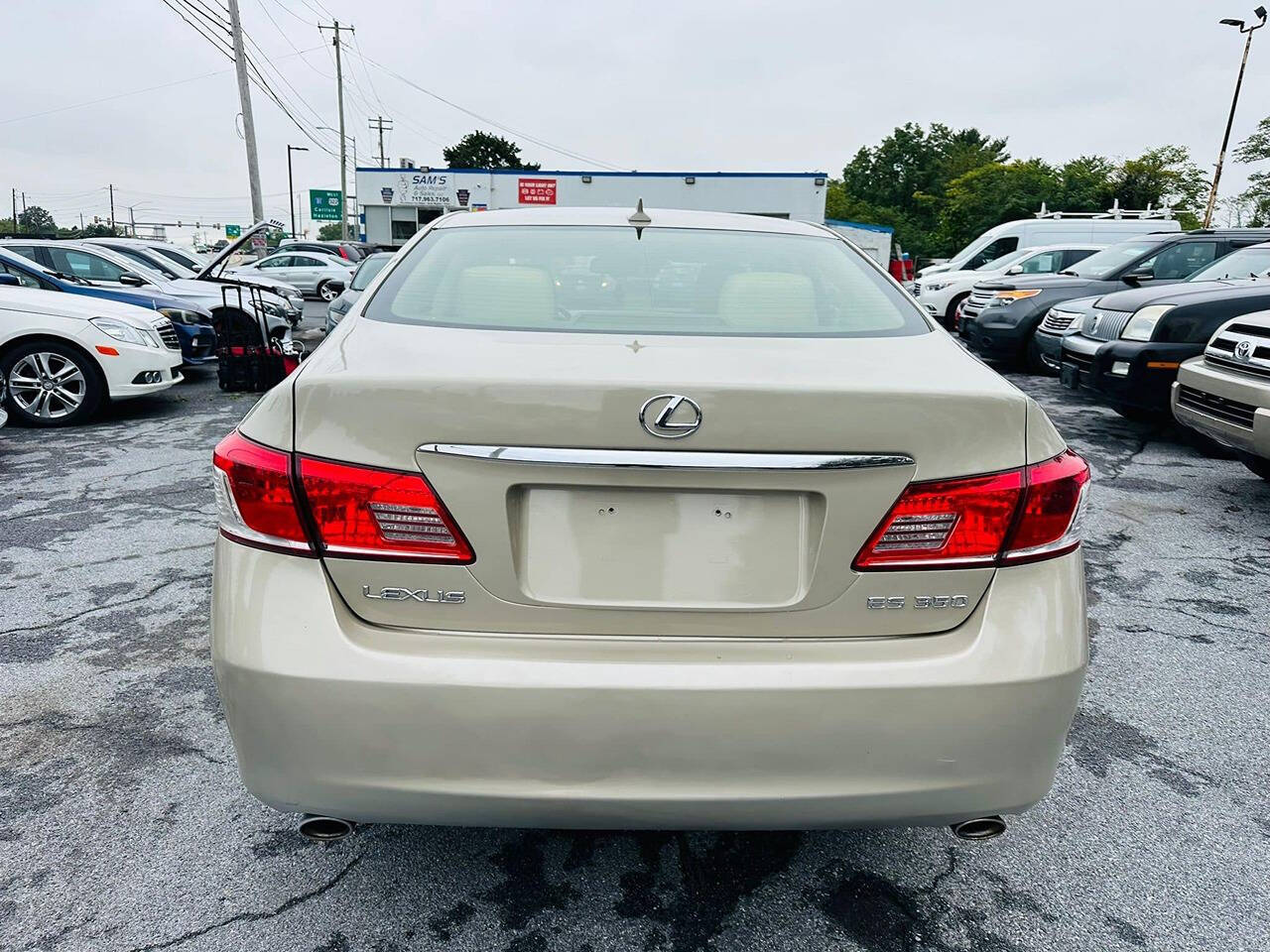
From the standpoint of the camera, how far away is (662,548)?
5.39 feet

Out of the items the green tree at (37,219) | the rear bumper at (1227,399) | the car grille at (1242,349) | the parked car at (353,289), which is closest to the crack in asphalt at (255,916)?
the rear bumper at (1227,399)

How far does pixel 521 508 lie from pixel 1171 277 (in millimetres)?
10819

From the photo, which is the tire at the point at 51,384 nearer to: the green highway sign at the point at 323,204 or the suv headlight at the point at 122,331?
the suv headlight at the point at 122,331

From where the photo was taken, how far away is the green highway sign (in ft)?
165

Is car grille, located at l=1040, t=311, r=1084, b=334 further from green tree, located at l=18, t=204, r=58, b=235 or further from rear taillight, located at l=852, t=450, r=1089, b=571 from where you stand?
green tree, located at l=18, t=204, r=58, b=235

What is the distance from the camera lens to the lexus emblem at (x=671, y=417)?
1569 mm

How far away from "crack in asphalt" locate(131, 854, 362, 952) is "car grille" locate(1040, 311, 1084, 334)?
844cm

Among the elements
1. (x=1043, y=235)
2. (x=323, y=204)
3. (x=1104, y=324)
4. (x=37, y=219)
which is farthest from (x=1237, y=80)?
(x=37, y=219)

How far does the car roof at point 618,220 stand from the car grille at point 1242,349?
130 inches

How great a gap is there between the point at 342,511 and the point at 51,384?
7201 millimetres

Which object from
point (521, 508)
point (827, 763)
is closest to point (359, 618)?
point (521, 508)

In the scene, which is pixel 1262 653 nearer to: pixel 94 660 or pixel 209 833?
pixel 209 833

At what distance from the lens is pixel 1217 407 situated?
201 inches

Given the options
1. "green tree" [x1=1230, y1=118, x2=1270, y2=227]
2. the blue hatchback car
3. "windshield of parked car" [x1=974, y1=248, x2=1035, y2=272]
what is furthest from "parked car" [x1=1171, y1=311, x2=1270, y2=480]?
"green tree" [x1=1230, y1=118, x2=1270, y2=227]
